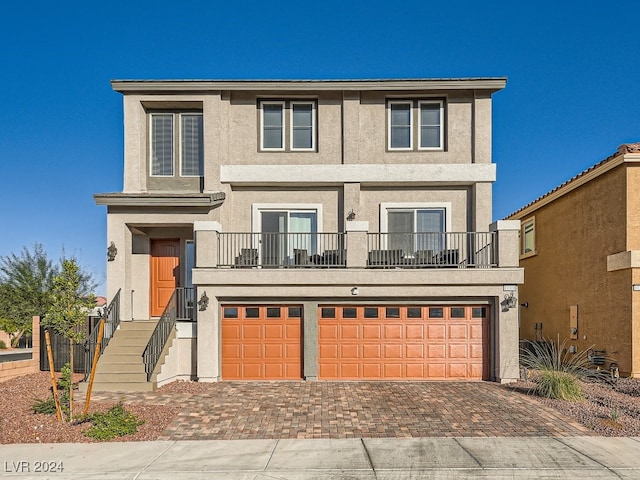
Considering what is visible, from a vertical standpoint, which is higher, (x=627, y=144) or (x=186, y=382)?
(x=627, y=144)

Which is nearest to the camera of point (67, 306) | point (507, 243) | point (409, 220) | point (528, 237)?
point (67, 306)

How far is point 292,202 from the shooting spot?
14078 mm

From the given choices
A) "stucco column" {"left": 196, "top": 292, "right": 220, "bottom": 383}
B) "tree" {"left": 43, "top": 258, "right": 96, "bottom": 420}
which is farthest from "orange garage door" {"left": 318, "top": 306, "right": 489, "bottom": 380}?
"tree" {"left": 43, "top": 258, "right": 96, "bottom": 420}

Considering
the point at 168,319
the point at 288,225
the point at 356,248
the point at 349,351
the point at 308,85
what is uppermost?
the point at 308,85

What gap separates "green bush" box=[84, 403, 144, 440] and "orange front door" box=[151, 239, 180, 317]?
6.08m

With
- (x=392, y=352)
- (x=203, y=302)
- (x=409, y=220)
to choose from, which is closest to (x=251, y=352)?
(x=203, y=302)

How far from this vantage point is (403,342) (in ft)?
40.7

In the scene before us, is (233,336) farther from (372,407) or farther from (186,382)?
(372,407)

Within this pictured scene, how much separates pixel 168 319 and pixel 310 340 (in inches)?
154

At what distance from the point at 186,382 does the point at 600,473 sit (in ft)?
30.9

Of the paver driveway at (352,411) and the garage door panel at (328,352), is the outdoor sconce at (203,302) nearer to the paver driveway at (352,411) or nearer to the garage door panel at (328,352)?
the paver driveway at (352,411)

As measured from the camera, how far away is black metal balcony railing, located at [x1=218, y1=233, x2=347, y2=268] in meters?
12.5

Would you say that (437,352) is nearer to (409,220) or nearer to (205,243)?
(409,220)

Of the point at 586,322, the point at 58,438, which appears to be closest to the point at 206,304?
the point at 58,438
